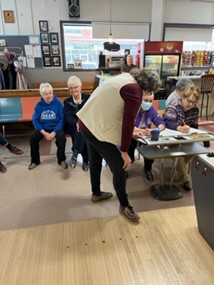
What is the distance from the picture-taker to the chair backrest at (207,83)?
4742 mm

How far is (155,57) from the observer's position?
543 centimetres

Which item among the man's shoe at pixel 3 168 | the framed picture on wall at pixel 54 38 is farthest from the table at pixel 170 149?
the framed picture on wall at pixel 54 38

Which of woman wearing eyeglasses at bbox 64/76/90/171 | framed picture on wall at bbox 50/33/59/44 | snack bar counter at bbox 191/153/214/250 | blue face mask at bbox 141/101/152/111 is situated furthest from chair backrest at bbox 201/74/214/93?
snack bar counter at bbox 191/153/214/250

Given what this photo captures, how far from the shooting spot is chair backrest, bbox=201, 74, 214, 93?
4.74 m

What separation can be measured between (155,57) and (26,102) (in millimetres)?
3342

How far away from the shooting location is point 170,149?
2197mm

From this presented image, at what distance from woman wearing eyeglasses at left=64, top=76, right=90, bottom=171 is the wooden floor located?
3.83ft

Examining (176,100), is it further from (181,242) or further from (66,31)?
(66,31)

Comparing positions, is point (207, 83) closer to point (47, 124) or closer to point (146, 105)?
point (146, 105)

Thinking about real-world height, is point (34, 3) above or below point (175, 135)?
above

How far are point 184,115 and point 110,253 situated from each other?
63.8 inches

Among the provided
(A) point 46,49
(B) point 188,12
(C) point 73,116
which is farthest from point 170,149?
(B) point 188,12

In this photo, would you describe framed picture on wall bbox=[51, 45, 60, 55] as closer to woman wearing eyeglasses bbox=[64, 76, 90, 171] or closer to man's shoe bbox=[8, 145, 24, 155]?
woman wearing eyeglasses bbox=[64, 76, 90, 171]

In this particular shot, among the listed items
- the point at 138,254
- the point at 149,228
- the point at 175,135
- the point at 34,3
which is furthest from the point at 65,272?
the point at 34,3
